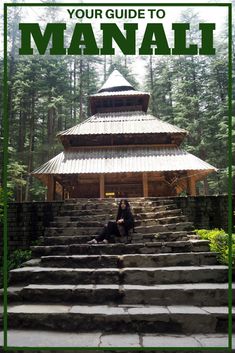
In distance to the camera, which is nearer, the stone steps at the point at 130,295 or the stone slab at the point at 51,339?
the stone slab at the point at 51,339

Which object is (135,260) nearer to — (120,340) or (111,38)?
(120,340)

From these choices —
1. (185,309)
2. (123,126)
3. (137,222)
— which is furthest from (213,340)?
(123,126)

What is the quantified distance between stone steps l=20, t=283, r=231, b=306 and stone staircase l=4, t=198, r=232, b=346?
1 cm

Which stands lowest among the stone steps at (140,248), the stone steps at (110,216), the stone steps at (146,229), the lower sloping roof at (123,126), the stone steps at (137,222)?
the stone steps at (140,248)

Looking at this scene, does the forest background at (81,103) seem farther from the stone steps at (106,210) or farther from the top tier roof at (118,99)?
the stone steps at (106,210)

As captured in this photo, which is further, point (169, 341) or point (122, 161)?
point (122, 161)

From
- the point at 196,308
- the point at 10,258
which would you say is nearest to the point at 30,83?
the point at 10,258

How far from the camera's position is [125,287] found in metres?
4.82

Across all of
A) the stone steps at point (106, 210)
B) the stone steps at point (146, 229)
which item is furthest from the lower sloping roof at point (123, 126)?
the stone steps at point (146, 229)

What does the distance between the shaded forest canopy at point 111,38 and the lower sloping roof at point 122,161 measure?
1111 centimetres

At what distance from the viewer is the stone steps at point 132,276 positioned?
5.20m

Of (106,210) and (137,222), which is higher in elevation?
(106,210)

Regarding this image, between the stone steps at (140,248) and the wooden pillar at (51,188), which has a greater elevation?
the wooden pillar at (51,188)

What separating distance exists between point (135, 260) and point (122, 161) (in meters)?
9.66
